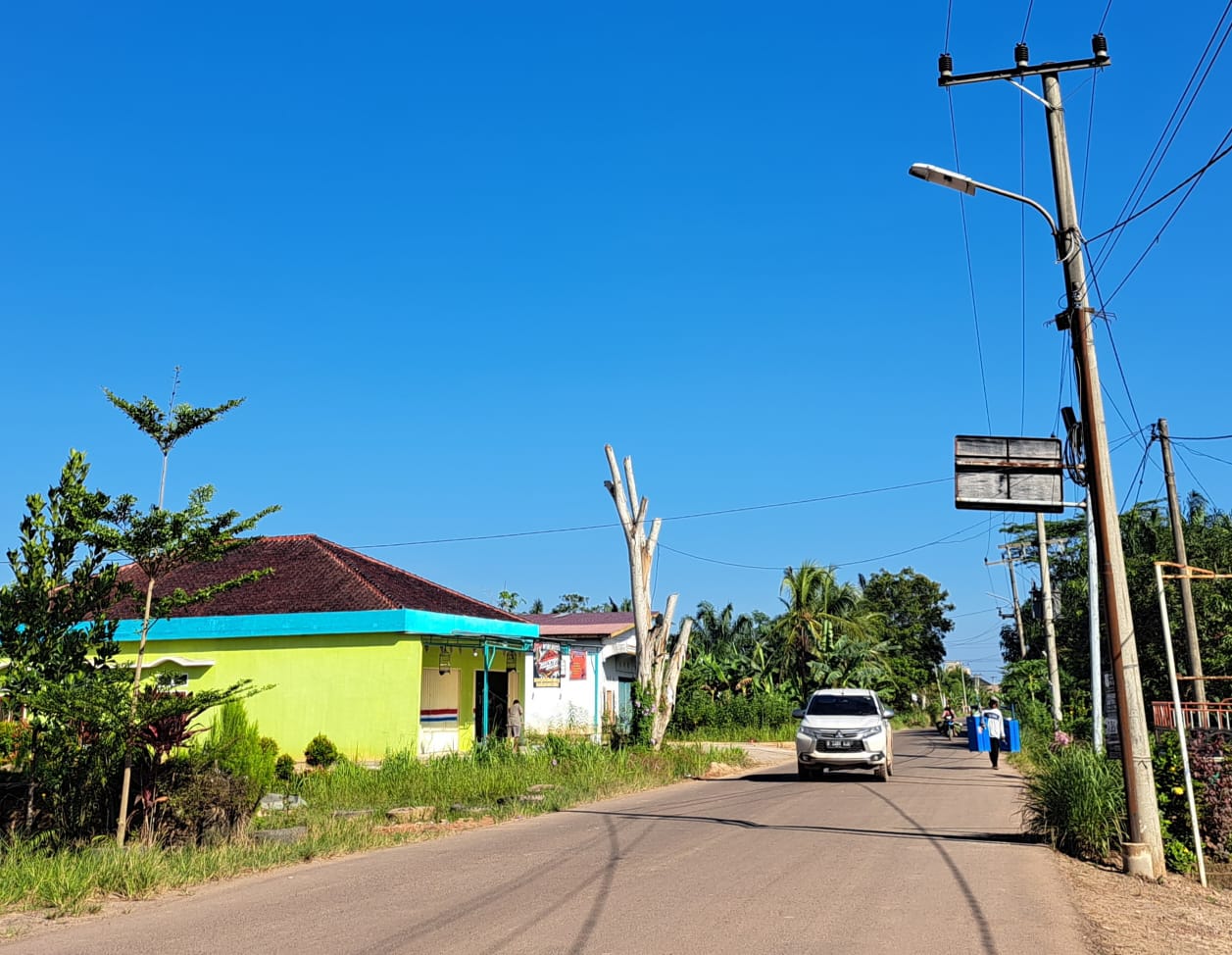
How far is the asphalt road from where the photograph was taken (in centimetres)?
709

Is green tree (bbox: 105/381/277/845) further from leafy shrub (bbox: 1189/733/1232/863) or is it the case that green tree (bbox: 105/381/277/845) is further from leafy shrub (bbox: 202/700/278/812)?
leafy shrub (bbox: 1189/733/1232/863)

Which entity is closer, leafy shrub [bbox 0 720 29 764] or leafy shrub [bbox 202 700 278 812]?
leafy shrub [bbox 0 720 29 764]

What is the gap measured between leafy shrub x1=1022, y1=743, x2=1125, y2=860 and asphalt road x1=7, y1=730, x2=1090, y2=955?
18.8 inches

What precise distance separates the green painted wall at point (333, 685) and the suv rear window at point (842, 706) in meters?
8.84

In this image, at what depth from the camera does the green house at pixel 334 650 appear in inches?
899

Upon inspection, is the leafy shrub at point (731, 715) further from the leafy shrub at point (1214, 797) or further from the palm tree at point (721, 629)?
the leafy shrub at point (1214, 797)

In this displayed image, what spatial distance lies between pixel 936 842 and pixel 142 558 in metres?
10.00

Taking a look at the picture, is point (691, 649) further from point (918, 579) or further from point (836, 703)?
point (918, 579)

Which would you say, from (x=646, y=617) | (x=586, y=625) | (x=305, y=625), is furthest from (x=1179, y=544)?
(x=586, y=625)

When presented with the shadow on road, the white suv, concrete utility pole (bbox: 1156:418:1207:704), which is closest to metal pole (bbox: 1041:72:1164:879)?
the shadow on road

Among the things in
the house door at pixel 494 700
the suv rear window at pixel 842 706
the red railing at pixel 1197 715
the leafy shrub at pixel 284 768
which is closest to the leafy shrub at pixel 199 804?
the leafy shrub at pixel 284 768

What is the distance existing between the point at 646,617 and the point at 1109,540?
1542 centimetres

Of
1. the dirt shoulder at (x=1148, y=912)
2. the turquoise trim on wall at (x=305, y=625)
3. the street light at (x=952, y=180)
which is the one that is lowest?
the dirt shoulder at (x=1148, y=912)

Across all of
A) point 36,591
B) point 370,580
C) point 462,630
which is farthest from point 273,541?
point 36,591
